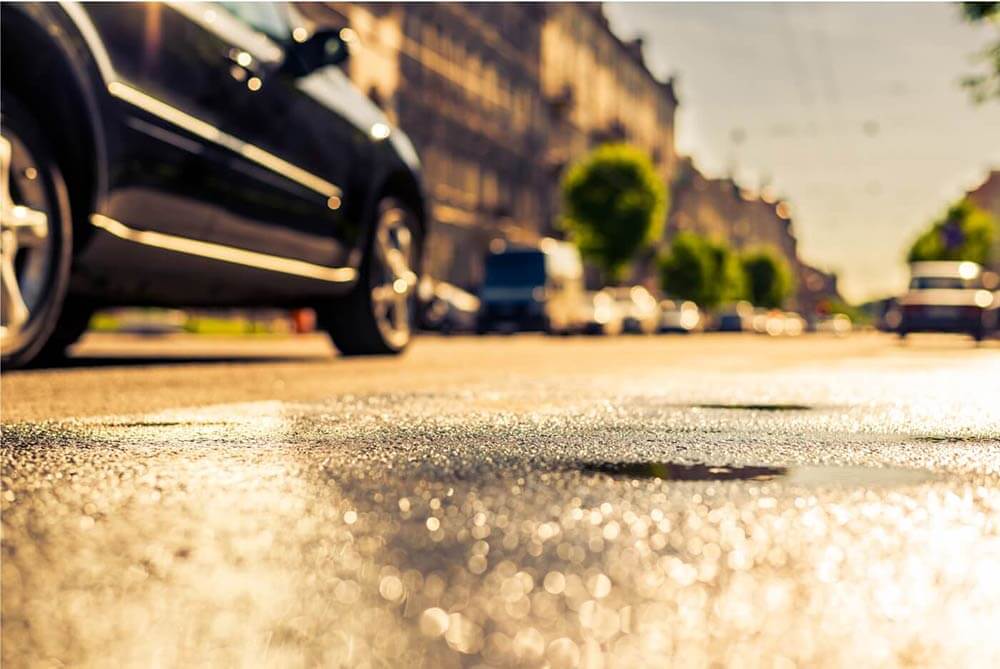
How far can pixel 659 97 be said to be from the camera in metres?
86.4

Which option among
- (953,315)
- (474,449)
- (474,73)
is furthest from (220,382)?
(474,73)

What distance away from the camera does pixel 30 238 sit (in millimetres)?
5562

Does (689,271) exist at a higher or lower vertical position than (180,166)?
higher

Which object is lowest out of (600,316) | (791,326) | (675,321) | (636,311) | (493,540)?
(493,540)

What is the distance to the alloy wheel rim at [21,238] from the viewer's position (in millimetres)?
5418

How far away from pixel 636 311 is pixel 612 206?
10.2m

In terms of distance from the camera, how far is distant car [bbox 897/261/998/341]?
2530 cm

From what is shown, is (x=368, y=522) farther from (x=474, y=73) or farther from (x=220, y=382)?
(x=474, y=73)

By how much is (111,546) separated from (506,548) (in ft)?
1.94

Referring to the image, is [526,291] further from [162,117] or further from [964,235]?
[964,235]

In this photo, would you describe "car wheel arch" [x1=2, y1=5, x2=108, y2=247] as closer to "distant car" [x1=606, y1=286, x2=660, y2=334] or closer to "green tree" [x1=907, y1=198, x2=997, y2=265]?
"distant car" [x1=606, y1=286, x2=660, y2=334]

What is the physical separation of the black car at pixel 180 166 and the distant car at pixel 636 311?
36817 mm

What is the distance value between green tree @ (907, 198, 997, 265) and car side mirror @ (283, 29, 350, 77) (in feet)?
245

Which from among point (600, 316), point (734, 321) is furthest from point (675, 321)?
point (734, 321)
